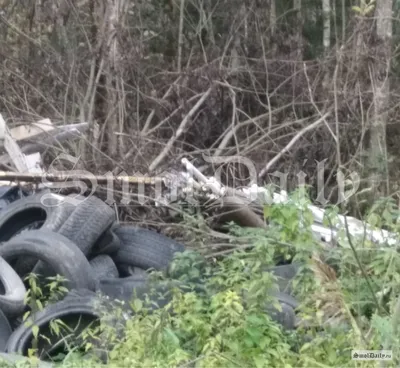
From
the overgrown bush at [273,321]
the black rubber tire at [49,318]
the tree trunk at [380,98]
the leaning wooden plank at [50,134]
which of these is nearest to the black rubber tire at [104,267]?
the black rubber tire at [49,318]

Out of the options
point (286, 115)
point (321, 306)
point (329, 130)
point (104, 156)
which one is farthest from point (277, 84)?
point (321, 306)

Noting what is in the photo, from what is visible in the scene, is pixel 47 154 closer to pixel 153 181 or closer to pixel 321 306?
pixel 153 181

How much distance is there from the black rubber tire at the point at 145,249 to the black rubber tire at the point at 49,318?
1055 millimetres

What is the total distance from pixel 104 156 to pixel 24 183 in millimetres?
1060

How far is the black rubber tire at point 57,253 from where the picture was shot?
18.9ft

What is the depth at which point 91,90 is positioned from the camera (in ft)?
30.8

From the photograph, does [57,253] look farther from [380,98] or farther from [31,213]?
[380,98]

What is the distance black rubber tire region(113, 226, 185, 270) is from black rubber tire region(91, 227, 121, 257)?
0.08 meters

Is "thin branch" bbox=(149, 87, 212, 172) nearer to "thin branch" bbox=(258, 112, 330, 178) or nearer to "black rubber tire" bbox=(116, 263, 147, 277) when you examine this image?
"thin branch" bbox=(258, 112, 330, 178)

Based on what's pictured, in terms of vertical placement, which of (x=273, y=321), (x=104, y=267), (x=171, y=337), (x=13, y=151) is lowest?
(x=104, y=267)

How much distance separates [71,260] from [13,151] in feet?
6.90

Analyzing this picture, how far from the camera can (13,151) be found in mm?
7578

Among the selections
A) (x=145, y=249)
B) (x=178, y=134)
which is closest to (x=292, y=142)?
(x=178, y=134)

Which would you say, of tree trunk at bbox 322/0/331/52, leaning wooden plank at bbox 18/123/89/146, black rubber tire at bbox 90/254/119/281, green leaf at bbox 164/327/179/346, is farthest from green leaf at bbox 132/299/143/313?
tree trunk at bbox 322/0/331/52
